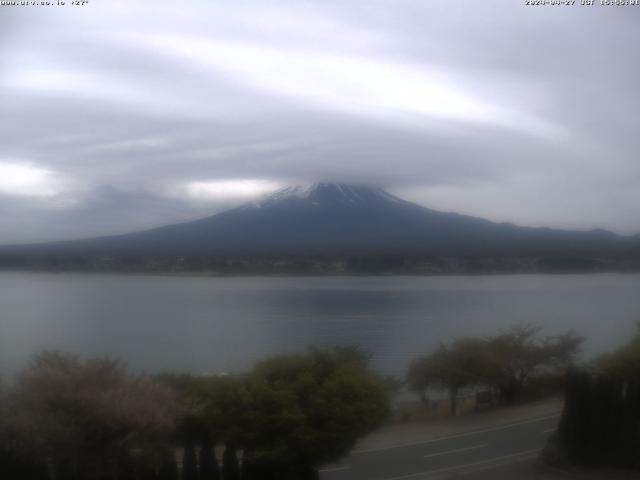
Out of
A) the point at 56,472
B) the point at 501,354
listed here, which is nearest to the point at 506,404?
the point at 501,354

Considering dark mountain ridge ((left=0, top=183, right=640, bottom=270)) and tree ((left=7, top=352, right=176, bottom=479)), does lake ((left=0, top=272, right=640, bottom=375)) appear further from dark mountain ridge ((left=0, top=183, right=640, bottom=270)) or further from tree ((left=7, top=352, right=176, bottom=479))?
tree ((left=7, top=352, right=176, bottom=479))

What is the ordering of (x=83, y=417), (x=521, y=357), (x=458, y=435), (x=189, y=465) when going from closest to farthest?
(x=83, y=417) < (x=189, y=465) < (x=458, y=435) < (x=521, y=357)

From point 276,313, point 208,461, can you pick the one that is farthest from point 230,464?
point 276,313

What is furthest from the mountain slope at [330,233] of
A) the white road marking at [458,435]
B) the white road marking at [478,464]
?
the white road marking at [478,464]

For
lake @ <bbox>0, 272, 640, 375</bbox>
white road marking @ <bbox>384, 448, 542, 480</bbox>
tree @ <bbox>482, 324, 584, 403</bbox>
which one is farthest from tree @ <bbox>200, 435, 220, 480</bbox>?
tree @ <bbox>482, 324, 584, 403</bbox>

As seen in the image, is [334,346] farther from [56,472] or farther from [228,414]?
[56,472]

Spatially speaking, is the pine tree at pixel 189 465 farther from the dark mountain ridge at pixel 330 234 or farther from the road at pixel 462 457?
the dark mountain ridge at pixel 330 234

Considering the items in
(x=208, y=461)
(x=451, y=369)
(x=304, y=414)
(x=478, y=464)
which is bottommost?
(x=478, y=464)

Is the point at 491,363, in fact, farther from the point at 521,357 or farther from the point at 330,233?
the point at 330,233
